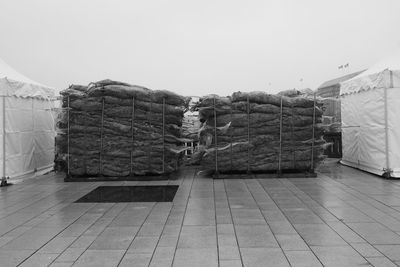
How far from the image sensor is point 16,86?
10945 mm

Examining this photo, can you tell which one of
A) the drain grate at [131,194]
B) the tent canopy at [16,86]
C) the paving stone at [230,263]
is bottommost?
the paving stone at [230,263]

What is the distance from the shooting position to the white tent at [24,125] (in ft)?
34.4

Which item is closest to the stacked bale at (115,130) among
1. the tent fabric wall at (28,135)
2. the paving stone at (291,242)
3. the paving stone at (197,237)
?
the tent fabric wall at (28,135)

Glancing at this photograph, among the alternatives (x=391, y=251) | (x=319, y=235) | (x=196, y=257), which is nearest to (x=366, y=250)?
(x=391, y=251)

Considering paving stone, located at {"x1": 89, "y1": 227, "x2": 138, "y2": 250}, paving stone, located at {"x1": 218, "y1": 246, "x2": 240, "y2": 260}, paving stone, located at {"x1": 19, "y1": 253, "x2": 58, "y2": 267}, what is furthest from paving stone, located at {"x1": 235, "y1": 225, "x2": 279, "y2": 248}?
paving stone, located at {"x1": 19, "y1": 253, "x2": 58, "y2": 267}

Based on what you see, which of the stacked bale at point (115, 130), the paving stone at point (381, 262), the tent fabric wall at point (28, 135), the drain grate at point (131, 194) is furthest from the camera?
the stacked bale at point (115, 130)

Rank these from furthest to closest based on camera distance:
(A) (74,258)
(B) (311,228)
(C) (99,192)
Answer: (C) (99,192) → (B) (311,228) → (A) (74,258)

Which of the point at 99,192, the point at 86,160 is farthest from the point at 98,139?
the point at 99,192

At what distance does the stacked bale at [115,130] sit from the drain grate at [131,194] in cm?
123

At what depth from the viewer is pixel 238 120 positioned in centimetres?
1140

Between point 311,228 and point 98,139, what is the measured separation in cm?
689

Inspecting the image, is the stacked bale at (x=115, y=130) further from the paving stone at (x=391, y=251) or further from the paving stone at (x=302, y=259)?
the paving stone at (x=391, y=251)

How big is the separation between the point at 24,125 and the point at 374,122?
9.76 meters

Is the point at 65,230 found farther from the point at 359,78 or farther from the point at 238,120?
the point at 359,78
